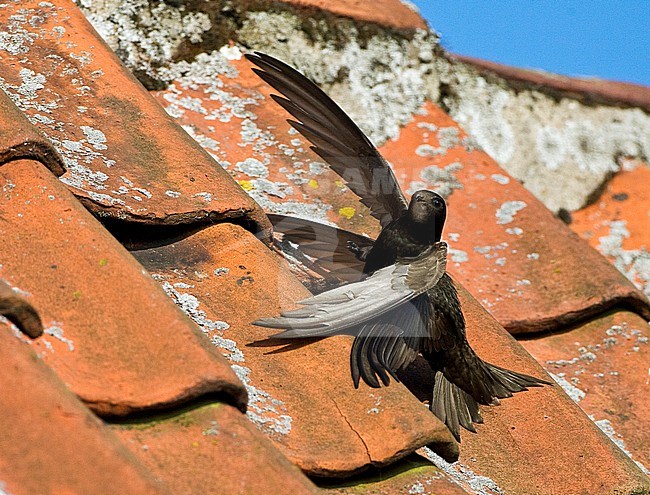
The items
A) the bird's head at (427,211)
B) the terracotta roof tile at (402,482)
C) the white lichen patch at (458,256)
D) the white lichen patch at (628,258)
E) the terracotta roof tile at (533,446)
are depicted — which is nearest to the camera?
the terracotta roof tile at (402,482)

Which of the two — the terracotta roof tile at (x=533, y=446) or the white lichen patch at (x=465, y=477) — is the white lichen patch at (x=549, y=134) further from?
the white lichen patch at (x=465, y=477)

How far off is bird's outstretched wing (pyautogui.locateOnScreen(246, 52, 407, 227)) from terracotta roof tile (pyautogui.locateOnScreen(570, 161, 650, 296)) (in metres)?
1.62

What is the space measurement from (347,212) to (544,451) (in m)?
0.96

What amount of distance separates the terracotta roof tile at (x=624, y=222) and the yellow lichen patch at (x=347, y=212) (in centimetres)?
150

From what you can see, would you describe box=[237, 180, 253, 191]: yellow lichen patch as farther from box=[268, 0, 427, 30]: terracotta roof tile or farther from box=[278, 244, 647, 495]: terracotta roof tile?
box=[268, 0, 427, 30]: terracotta roof tile

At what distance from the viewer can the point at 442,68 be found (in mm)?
4016

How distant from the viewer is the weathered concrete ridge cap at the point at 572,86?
14.9 ft

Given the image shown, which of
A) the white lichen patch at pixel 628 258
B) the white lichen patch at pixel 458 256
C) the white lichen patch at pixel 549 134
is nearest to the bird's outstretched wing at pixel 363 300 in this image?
the white lichen patch at pixel 458 256

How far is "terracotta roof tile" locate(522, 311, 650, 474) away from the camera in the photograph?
8.19 feet

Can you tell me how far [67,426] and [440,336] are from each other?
111 cm

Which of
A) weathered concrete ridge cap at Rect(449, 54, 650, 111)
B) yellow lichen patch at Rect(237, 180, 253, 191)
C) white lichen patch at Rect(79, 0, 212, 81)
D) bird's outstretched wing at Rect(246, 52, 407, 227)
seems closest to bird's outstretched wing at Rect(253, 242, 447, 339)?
bird's outstretched wing at Rect(246, 52, 407, 227)

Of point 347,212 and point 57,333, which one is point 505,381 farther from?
point 57,333

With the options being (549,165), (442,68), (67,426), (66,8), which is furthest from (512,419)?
(549,165)

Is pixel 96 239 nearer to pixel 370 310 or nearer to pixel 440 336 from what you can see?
pixel 370 310
